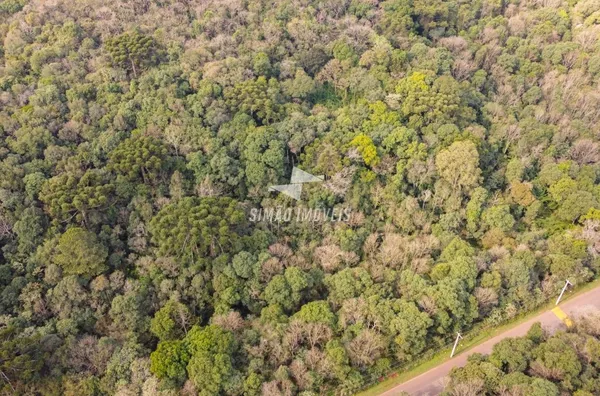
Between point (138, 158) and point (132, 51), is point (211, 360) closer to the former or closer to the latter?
point (138, 158)

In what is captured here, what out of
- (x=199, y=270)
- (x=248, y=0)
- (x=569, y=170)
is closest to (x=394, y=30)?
(x=248, y=0)

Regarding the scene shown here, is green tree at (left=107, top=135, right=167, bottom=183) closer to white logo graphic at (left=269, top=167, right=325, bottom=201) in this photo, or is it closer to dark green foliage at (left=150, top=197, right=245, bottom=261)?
dark green foliage at (left=150, top=197, right=245, bottom=261)

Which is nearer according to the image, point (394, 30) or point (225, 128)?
point (225, 128)

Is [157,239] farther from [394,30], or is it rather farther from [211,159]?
[394,30]

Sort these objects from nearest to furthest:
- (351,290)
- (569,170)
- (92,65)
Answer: (351,290) < (569,170) < (92,65)

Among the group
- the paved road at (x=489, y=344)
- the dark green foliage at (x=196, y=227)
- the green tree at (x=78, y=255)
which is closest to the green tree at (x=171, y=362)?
the dark green foliage at (x=196, y=227)

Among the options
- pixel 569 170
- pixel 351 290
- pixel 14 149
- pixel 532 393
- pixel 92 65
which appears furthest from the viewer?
pixel 92 65

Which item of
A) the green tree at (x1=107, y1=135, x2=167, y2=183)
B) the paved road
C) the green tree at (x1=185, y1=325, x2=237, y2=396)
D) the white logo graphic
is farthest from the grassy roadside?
the green tree at (x1=107, y1=135, x2=167, y2=183)
